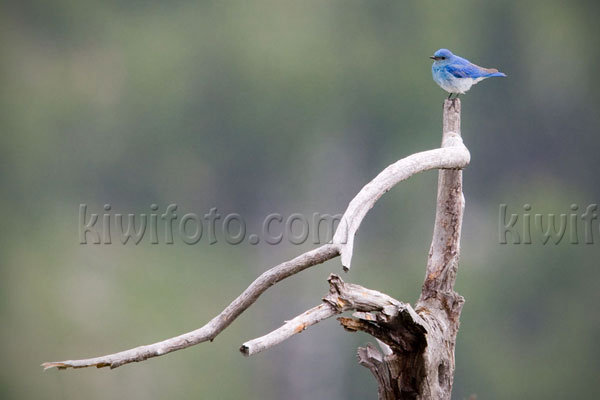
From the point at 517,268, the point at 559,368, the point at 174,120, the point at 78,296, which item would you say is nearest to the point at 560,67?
the point at 517,268

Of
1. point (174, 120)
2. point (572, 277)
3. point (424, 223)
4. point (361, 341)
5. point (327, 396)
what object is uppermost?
point (174, 120)

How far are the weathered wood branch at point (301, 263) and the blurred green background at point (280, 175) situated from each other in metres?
3.54

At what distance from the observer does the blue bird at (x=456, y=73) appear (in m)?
2.65

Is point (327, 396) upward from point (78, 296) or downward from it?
downward

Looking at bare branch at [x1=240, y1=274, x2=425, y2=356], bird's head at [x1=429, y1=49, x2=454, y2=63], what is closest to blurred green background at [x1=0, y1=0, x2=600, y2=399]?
bird's head at [x1=429, y1=49, x2=454, y2=63]

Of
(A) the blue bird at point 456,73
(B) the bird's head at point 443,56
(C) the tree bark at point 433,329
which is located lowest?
(C) the tree bark at point 433,329

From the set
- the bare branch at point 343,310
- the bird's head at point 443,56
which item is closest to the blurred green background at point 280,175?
the bird's head at point 443,56

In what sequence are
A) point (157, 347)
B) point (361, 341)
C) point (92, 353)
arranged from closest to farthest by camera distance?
1. point (157, 347)
2. point (92, 353)
3. point (361, 341)

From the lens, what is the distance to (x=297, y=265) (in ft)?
5.28

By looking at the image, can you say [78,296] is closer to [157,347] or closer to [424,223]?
[424,223]

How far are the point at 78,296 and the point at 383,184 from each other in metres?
4.31

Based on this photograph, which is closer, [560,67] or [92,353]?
[92,353]

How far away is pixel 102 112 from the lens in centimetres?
577

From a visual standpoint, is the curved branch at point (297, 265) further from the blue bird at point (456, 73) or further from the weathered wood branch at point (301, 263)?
the blue bird at point (456, 73)
